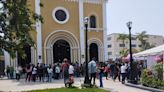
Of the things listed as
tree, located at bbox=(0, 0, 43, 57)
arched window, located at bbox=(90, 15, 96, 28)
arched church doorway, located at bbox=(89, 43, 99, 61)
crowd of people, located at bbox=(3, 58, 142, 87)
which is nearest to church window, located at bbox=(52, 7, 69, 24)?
arched window, located at bbox=(90, 15, 96, 28)

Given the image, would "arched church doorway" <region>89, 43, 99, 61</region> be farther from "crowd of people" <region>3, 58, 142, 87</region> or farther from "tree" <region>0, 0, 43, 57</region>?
"tree" <region>0, 0, 43, 57</region>

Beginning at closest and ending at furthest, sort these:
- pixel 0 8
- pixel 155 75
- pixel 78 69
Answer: pixel 0 8, pixel 155 75, pixel 78 69

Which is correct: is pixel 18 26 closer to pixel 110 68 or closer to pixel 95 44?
pixel 110 68

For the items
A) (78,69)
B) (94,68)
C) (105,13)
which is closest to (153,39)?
(105,13)

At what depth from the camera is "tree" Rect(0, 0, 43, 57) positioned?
21078 millimetres

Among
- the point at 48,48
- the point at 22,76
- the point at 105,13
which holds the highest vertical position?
the point at 105,13

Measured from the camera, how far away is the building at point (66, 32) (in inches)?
1738

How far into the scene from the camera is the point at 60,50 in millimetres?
46906

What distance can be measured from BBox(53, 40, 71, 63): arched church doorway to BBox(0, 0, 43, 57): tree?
24100mm

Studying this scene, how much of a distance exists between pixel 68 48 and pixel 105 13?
20.4 ft

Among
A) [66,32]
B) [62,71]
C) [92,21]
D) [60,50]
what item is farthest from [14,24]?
[92,21]

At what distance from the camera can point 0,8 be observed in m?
21.3

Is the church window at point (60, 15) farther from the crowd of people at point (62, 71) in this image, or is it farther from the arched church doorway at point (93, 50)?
the crowd of people at point (62, 71)

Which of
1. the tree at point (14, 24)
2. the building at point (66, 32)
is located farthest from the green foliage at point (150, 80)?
the building at point (66, 32)
